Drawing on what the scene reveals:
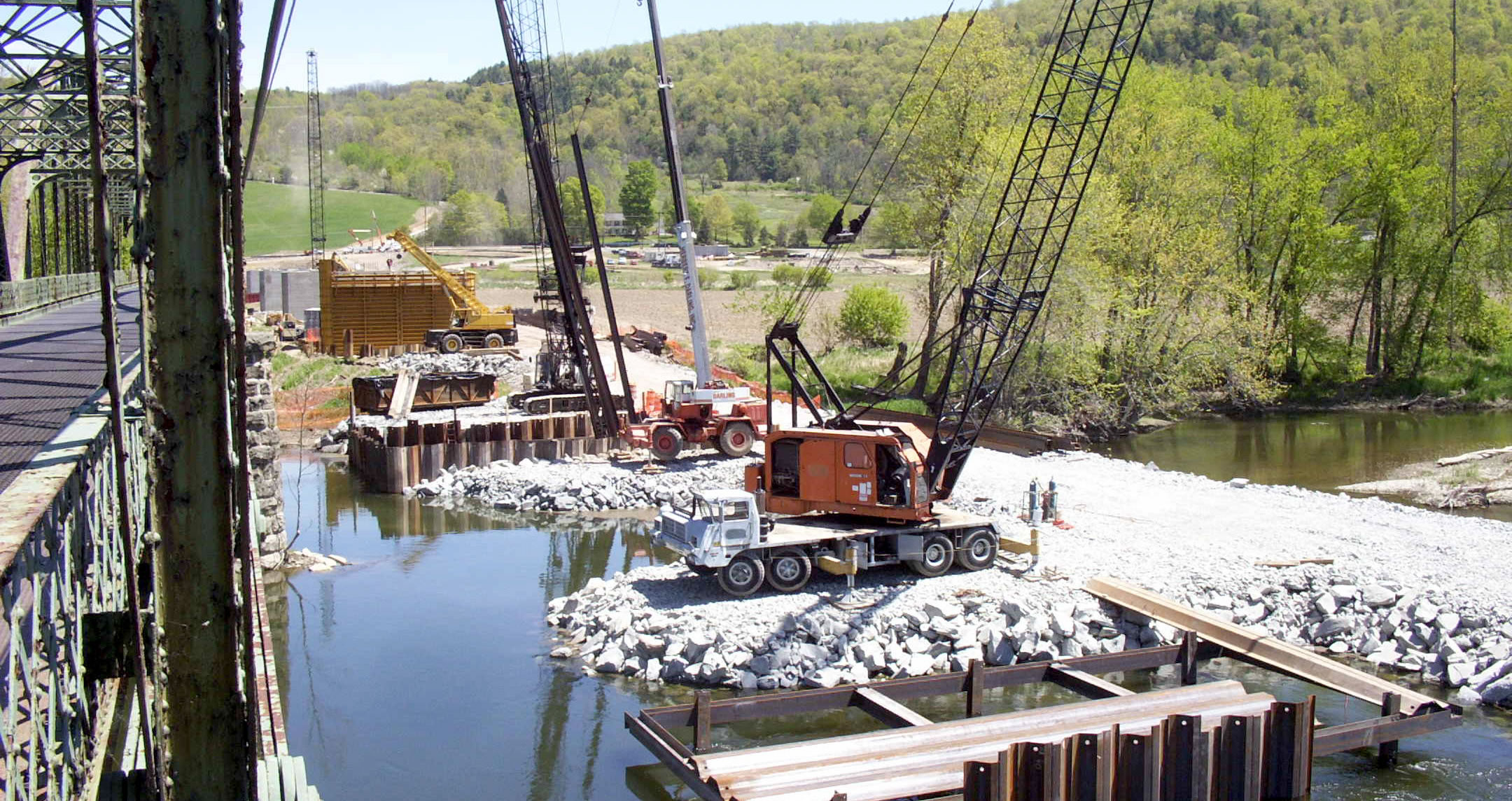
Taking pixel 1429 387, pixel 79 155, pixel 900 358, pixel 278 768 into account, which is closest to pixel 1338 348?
pixel 1429 387

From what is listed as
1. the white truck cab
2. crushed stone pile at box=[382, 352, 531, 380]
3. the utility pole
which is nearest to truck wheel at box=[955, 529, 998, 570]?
the white truck cab

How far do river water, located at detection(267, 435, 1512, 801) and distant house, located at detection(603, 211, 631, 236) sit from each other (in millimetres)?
113596

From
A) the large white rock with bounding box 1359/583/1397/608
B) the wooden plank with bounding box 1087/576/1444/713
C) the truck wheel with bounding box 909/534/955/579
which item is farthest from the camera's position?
the truck wheel with bounding box 909/534/955/579

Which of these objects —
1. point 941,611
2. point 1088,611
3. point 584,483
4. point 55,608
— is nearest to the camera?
point 55,608

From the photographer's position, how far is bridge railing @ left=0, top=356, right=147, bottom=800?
489cm

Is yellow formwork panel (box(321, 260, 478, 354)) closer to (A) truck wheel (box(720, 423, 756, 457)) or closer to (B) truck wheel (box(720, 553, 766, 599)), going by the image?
(A) truck wheel (box(720, 423, 756, 457))

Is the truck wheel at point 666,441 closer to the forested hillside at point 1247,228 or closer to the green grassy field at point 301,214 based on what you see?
the forested hillside at point 1247,228

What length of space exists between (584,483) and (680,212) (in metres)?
7.02

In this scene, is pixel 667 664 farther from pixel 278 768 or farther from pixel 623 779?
pixel 278 768

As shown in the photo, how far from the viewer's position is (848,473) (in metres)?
21.0

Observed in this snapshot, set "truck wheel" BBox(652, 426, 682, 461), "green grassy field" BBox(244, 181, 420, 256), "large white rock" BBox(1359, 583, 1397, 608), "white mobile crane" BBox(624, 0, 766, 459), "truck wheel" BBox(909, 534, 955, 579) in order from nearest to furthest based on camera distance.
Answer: "large white rock" BBox(1359, 583, 1397, 608) → "truck wheel" BBox(909, 534, 955, 579) → "white mobile crane" BBox(624, 0, 766, 459) → "truck wheel" BBox(652, 426, 682, 461) → "green grassy field" BBox(244, 181, 420, 256)

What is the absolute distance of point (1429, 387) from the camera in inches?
1980

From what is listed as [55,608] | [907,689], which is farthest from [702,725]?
[55,608]

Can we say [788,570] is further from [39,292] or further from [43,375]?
[39,292]
